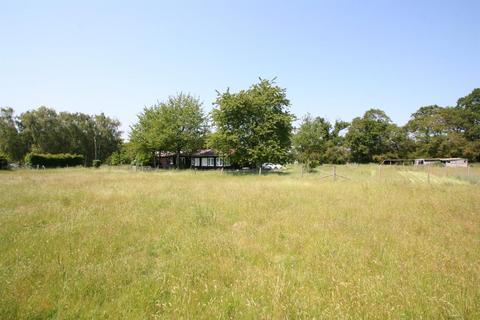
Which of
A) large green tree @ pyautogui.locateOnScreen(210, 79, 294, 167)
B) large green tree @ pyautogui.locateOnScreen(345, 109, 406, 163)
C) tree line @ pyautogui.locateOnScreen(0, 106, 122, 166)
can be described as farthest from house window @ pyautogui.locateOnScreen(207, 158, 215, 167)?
large green tree @ pyautogui.locateOnScreen(345, 109, 406, 163)

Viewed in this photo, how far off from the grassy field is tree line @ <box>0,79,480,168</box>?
2472 centimetres

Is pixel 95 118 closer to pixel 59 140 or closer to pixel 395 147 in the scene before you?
pixel 59 140

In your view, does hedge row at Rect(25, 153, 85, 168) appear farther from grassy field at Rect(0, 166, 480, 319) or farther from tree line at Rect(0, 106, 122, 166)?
grassy field at Rect(0, 166, 480, 319)

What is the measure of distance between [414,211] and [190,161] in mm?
47916

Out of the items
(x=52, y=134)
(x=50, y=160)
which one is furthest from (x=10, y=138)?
(x=50, y=160)

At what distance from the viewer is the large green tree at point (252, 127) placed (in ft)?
111

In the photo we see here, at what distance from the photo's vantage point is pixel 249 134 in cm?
3519

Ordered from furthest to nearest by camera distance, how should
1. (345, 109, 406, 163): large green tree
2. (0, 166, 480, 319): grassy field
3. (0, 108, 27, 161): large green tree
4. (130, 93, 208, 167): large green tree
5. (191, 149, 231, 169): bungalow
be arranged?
1. (345, 109, 406, 163): large green tree
2. (0, 108, 27, 161): large green tree
3. (191, 149, 231, 169): bungalow
4. (130, 93, 208, 167): large green tree
5. (0, 166, 480, 319): grassy field

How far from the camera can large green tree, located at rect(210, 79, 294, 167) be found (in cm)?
3384

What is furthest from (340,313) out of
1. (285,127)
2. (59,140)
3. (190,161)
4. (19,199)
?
(59,140)

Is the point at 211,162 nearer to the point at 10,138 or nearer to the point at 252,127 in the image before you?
the point at 252,127

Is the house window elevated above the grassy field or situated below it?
above

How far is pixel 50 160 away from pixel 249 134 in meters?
42.6

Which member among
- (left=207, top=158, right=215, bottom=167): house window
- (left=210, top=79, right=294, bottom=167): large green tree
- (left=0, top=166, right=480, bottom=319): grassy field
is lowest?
A: (left=0, top=166, right=480, bottom=319): grassy field
